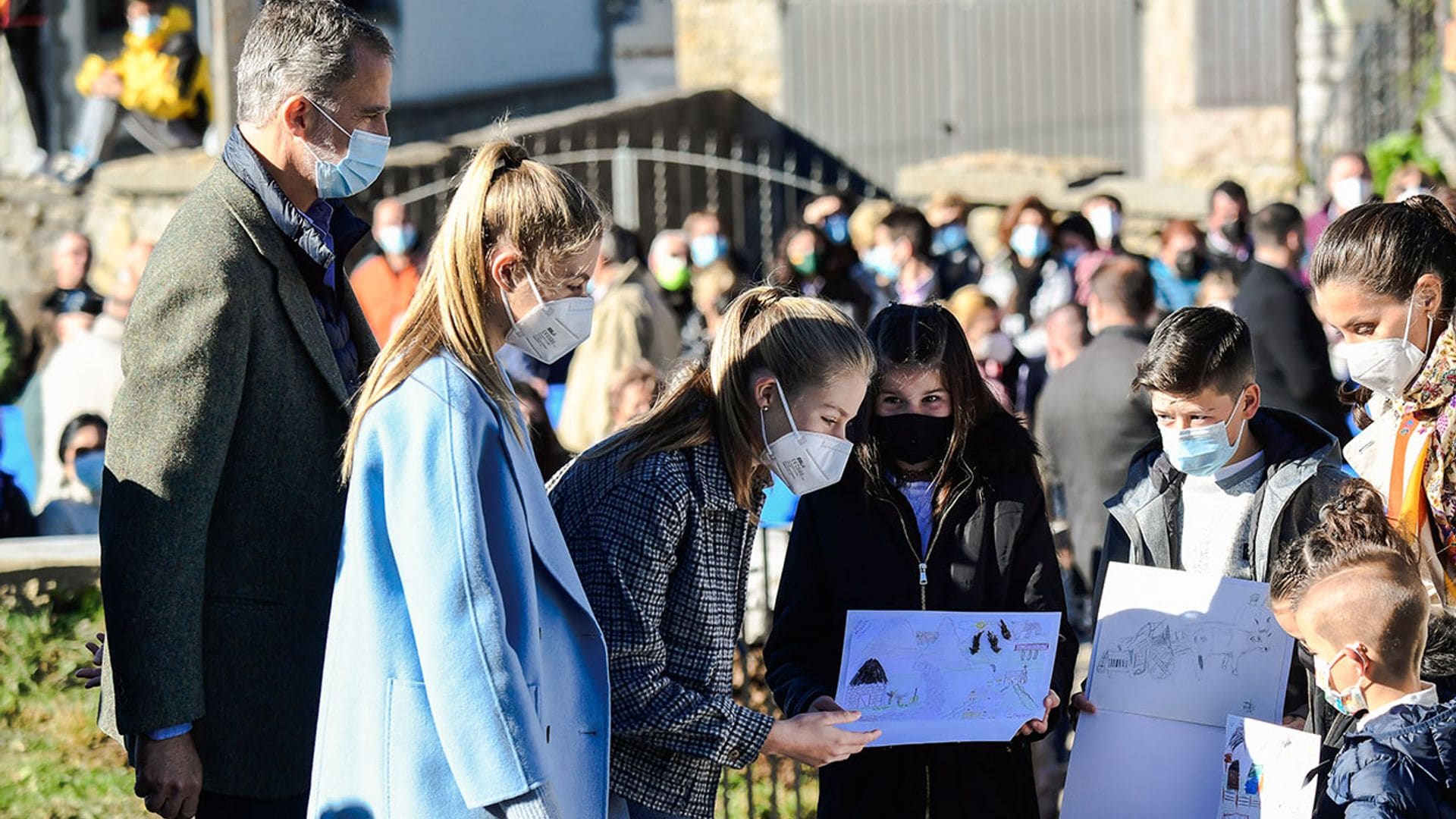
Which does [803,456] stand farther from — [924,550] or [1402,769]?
[1402,769]

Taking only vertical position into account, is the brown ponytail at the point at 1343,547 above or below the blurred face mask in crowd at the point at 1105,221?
below

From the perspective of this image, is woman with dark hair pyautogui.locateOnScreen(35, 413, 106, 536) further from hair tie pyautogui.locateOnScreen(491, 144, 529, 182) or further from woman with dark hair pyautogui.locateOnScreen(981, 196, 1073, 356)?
hair tie pyautogui.locateOnScreen(491, 144, 529, 182)

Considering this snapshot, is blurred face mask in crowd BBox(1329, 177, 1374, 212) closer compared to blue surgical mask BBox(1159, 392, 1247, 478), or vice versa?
blue surgical mask BBox(1159, 392, 1247, 478)

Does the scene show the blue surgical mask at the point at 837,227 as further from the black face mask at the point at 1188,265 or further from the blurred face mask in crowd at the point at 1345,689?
the blurred face mask in crowd at the point at 1345,689

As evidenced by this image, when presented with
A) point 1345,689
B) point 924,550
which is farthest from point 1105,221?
point 1345,689

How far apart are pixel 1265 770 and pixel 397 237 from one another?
748 cm

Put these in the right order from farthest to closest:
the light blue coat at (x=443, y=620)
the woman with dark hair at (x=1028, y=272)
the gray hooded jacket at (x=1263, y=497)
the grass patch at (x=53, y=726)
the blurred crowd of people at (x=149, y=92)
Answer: the blurred crowd of people at (x=149, y=92)
the woman with dark hair at (x=1028, y=272)
the grass patch at (x=53, y=726)
the gray hooded jacket at (x=1263, y=497)
the light blue coat at (x=443, y=620)

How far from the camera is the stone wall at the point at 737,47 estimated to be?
18016 millimetres

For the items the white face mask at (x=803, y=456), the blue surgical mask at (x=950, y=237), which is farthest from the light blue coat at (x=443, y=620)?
the blue surgical mask at (x=950, y=237)

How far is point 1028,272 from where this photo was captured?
9742mm

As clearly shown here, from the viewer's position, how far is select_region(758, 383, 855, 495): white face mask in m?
3.37

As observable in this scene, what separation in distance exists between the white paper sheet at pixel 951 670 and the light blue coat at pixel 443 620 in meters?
0.88

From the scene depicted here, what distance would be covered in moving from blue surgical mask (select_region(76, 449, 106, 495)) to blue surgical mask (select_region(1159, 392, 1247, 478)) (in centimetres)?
551

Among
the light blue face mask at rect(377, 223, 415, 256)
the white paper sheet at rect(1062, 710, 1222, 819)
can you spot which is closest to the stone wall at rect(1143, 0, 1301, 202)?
the light blue face mask at rect(377, 223, 415, 256)
